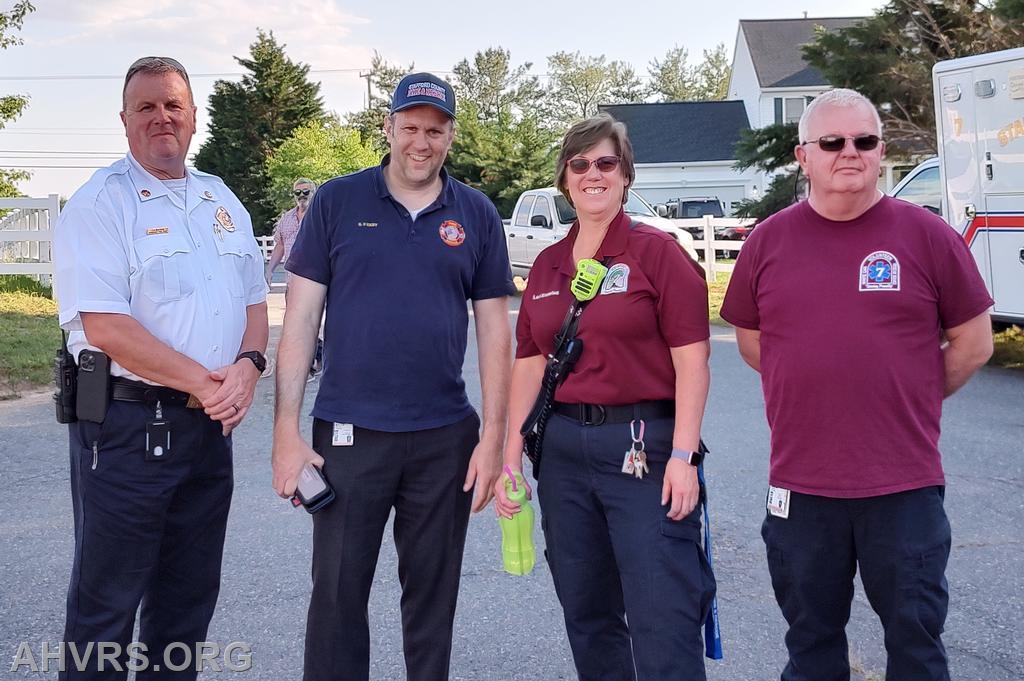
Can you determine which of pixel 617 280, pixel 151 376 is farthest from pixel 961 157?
pixel 151 376

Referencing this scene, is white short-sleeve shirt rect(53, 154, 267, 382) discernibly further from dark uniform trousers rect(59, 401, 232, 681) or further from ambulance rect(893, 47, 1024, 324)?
ambulance rect(893, 47, 1024, 324)

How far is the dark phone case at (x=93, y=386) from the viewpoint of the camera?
3.09m

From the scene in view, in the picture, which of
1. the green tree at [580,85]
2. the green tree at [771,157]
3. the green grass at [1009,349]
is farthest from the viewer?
the green tree at [580,85]

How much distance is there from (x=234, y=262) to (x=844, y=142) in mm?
1991

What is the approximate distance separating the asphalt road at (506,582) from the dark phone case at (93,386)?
1.27 m

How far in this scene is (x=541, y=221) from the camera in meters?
18.5

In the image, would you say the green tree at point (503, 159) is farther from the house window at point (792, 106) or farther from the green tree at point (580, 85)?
the green tree at point (580, 85)

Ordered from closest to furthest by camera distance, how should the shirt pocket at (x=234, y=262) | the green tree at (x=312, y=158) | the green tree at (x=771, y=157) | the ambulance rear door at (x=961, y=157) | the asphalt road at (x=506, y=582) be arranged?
the shirt pocket at (x=234, y=262) < the asphalt road at (x=506, y=582) < the ambulance rear door at (x=961, y=157) < the green tree at (x=771, y=157) < the green tree at (x=312, y=158)

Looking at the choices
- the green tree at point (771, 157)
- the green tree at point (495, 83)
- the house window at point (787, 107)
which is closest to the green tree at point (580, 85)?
the green tree at point (495, 83)

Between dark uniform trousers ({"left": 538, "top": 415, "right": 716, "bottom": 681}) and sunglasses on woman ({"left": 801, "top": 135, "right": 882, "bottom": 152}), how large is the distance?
94 centimetres

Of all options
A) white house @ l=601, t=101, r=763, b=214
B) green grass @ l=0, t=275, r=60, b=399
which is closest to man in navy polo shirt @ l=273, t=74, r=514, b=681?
green grass @ l=0, t=275, r=60, b=399

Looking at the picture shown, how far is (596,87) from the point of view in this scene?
3187 inches

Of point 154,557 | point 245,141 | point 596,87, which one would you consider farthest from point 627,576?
point 596,87

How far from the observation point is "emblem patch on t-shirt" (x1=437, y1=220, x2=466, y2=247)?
10.8 ft
